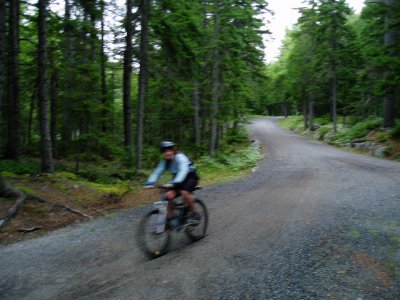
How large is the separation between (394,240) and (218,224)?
3.60m

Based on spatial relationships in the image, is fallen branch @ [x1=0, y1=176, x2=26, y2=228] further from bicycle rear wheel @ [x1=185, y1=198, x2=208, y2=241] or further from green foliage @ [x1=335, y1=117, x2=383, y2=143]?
green foliage @ [x1=335, y1=117, x2=383, y2=143]

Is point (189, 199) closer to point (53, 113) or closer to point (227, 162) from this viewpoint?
point (227, 162)

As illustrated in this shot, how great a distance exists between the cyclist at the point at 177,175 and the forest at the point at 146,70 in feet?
18.2

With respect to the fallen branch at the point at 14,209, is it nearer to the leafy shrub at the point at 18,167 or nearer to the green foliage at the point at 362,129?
the leafy shrub at the point at 18,167

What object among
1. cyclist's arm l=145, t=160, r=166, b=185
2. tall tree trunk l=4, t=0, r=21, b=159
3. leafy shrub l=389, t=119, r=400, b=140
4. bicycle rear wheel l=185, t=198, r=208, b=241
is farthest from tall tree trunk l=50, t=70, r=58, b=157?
leafy shrub l=389, t=119, r=400, b=140

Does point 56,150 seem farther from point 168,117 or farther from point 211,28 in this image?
point 211,28

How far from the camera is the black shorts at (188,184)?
6.57m

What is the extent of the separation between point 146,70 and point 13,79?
19.8 feet

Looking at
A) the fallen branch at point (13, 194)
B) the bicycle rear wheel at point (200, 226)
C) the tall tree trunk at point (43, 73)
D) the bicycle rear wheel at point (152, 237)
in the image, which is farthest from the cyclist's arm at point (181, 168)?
the tall tree trunk at point (43, 73)

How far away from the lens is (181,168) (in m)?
6.36

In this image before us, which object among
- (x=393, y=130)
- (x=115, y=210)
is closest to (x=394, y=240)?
(x=115, y=210)

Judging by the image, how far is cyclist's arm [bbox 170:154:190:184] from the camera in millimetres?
6233

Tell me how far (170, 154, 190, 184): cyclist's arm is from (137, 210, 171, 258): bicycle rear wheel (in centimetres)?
71

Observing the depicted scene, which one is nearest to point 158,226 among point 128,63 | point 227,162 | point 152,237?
point 152,237
